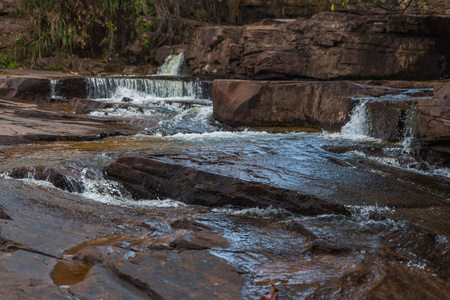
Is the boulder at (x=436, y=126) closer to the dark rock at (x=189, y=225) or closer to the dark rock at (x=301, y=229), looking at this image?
the dark rock at (x=301, y=229)

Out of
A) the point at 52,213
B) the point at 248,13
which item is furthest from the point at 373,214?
the point at 248,13

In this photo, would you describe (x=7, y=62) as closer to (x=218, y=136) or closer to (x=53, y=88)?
(x=53, y=88)

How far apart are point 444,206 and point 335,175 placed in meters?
1.24

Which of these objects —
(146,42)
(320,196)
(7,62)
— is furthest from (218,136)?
(7,62)

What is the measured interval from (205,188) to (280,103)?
5330 mm

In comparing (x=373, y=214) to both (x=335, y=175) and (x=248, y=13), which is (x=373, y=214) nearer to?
(x=335, y=175)

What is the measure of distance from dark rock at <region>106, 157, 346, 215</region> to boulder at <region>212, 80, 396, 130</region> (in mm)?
4714

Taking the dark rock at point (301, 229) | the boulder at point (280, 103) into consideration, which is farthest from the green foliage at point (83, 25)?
the dark rock at point (301, 229)

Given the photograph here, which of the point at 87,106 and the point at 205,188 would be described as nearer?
the point at 205,188

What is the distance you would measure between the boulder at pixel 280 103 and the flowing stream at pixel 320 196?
1.84 ft

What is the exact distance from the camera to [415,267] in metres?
3.10

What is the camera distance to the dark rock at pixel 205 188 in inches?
171

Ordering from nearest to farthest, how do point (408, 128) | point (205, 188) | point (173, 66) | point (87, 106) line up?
point (205, 188)
point (408, 128)
point (87, 106)
point (173, 66)

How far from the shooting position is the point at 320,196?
14.4 feet
